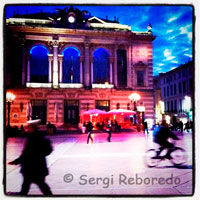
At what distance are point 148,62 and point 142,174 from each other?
55.9 feet

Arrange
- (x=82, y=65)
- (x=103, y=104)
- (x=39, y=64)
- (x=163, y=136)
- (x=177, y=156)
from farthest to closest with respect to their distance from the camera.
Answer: (x=82, y=65) < (x=103, y=104) < (x=39, y=64) < (x=163, y=136) < (x=177, y=156)

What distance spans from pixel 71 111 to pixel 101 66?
5.37 meters

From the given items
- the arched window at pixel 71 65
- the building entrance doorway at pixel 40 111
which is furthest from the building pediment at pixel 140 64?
the building entrance doorway at pixel 40 111

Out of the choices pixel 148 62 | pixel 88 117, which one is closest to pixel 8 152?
pixel 88 117

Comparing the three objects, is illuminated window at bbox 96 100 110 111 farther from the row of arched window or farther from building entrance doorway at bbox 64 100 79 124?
the row of arched window

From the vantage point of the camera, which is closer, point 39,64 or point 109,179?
point 109,179

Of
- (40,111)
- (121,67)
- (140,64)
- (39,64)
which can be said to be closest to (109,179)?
(40,111)

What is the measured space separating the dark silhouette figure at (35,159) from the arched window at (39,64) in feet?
48.3

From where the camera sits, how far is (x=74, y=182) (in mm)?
5555

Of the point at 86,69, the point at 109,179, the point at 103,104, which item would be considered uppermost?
the point at 86,69

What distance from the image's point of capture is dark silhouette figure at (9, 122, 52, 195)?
480cm

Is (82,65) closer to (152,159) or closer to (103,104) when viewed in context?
(103,104)

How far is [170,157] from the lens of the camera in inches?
277
